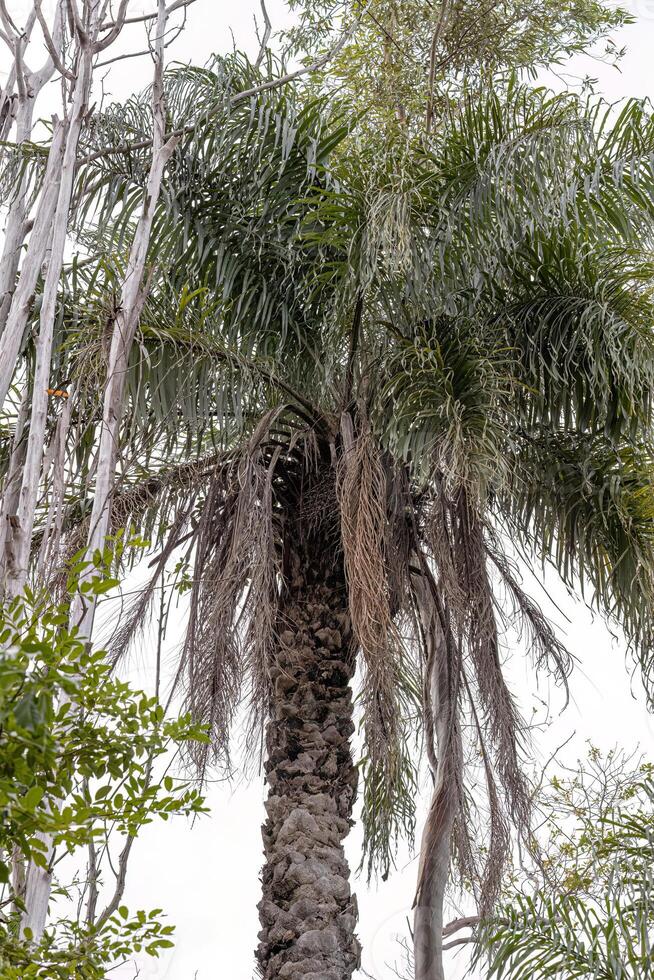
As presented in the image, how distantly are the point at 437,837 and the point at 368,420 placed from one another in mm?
1667

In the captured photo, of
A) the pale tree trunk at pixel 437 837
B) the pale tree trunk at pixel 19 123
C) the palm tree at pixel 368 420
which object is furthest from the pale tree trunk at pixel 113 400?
the pale tree trunk at pixel 437 837

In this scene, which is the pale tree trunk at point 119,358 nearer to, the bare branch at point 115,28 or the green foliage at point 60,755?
the bare branch at point 115,28

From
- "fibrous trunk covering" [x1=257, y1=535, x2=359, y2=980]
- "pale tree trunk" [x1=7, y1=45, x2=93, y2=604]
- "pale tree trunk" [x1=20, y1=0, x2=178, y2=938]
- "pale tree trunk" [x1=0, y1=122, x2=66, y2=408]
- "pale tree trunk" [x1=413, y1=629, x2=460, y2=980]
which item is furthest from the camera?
"pale tree trunk" [x1=413, y1=629, x2=460, y2=980]

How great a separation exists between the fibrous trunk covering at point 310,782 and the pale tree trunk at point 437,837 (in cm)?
35

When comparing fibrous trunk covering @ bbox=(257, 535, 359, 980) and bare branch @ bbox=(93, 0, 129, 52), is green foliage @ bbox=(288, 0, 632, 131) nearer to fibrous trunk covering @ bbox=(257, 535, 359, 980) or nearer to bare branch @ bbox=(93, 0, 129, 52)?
fibrous trunk covering @ bbox=(257, 535, 359, 980)

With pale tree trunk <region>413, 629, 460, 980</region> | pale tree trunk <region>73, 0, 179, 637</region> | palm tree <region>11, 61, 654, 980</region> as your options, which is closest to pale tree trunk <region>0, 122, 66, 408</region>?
pale tree trunk <region>73, 0, 179, 637</region>

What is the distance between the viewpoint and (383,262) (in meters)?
3.67

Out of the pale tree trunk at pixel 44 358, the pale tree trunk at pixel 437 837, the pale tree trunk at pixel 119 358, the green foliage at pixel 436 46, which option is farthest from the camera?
the green foliage at pixel 436 46

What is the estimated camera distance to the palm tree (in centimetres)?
342

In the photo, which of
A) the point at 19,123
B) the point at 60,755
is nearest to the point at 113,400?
the point at 19,123

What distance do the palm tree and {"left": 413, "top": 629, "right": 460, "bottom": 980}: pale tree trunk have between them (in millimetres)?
21

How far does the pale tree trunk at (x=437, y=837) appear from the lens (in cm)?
371

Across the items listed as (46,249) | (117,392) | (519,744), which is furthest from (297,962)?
(46,249)

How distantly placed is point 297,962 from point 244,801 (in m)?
5.21
